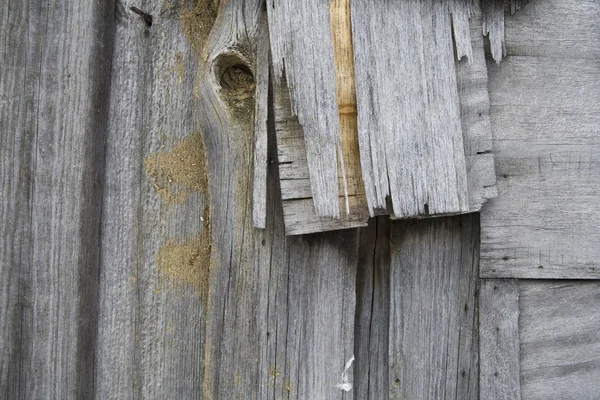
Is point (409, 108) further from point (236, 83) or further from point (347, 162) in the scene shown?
point (236, 83)

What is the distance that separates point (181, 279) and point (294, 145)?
17.8 inches

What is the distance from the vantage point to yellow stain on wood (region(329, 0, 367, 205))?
1283mm

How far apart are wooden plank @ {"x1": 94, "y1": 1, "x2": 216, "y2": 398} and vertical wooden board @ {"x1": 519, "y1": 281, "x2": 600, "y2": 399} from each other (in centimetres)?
85

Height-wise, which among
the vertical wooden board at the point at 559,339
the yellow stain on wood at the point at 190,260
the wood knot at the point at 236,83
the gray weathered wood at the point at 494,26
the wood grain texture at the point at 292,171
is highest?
the gray weathered wood at the point at 494,26

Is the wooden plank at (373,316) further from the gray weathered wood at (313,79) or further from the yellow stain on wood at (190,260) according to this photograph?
the yellow stain on wood at (190,260)

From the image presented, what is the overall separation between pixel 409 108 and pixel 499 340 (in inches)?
25.5

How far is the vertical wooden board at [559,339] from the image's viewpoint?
1429mm

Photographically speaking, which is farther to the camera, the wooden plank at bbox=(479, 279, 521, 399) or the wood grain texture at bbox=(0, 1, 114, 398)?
the wooden plank at bbox=(479, 279, 521, 399)

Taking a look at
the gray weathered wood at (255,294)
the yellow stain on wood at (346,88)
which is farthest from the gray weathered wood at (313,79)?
the gray weathered wood at (255,294)

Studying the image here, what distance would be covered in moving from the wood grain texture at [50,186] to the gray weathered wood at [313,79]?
Answer: 455 mm

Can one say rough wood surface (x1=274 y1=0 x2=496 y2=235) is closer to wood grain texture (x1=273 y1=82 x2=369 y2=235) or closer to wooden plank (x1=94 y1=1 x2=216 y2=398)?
wood grain texture (x1=273 y1=82 x2=369 y2=235)

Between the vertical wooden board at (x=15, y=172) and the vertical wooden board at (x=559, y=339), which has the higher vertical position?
the vertical wooden board at (x=15, y=172)

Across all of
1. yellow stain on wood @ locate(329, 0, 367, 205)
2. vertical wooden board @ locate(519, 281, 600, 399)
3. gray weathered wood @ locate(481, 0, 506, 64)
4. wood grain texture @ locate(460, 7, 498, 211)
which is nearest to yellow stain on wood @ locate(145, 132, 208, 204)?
yellow stain on wood @ locate(329, 0, 367, 205)

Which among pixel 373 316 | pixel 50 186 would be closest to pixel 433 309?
pixel 373 316
